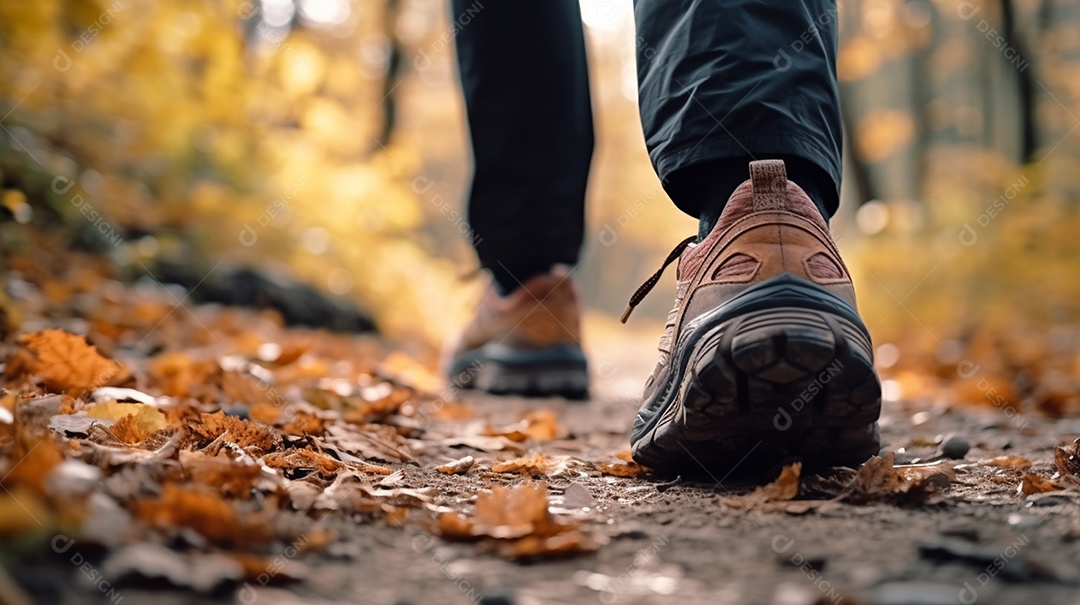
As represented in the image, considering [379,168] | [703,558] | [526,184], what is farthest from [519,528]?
[379,168]

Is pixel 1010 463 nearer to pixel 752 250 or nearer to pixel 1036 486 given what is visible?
pixel 1036 486

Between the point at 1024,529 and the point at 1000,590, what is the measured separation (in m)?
0.26

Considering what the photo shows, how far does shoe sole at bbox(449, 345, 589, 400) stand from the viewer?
2.94 metres

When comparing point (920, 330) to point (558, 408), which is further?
point (920, 330)

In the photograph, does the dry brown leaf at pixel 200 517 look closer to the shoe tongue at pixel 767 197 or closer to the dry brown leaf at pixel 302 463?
the dry brown leaf at pixel 302 463

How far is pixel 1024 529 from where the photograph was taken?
3.28ft

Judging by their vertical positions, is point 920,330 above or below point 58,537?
below

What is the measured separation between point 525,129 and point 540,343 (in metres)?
0.76

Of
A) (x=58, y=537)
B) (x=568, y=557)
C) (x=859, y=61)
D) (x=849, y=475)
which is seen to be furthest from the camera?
(x=859, y=61)

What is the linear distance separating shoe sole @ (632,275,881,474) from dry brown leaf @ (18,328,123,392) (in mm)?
1158

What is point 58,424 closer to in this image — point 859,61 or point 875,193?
point 859,61

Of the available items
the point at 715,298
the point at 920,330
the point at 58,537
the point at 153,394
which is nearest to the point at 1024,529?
the point at 715,298

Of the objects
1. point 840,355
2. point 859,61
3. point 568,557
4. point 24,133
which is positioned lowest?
point 568,557

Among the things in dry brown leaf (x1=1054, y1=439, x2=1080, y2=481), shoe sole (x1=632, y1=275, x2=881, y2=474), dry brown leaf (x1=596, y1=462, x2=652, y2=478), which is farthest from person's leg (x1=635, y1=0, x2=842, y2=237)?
dry brown leaf (x1=1054, y1=439, x2=1080, y2=481)
